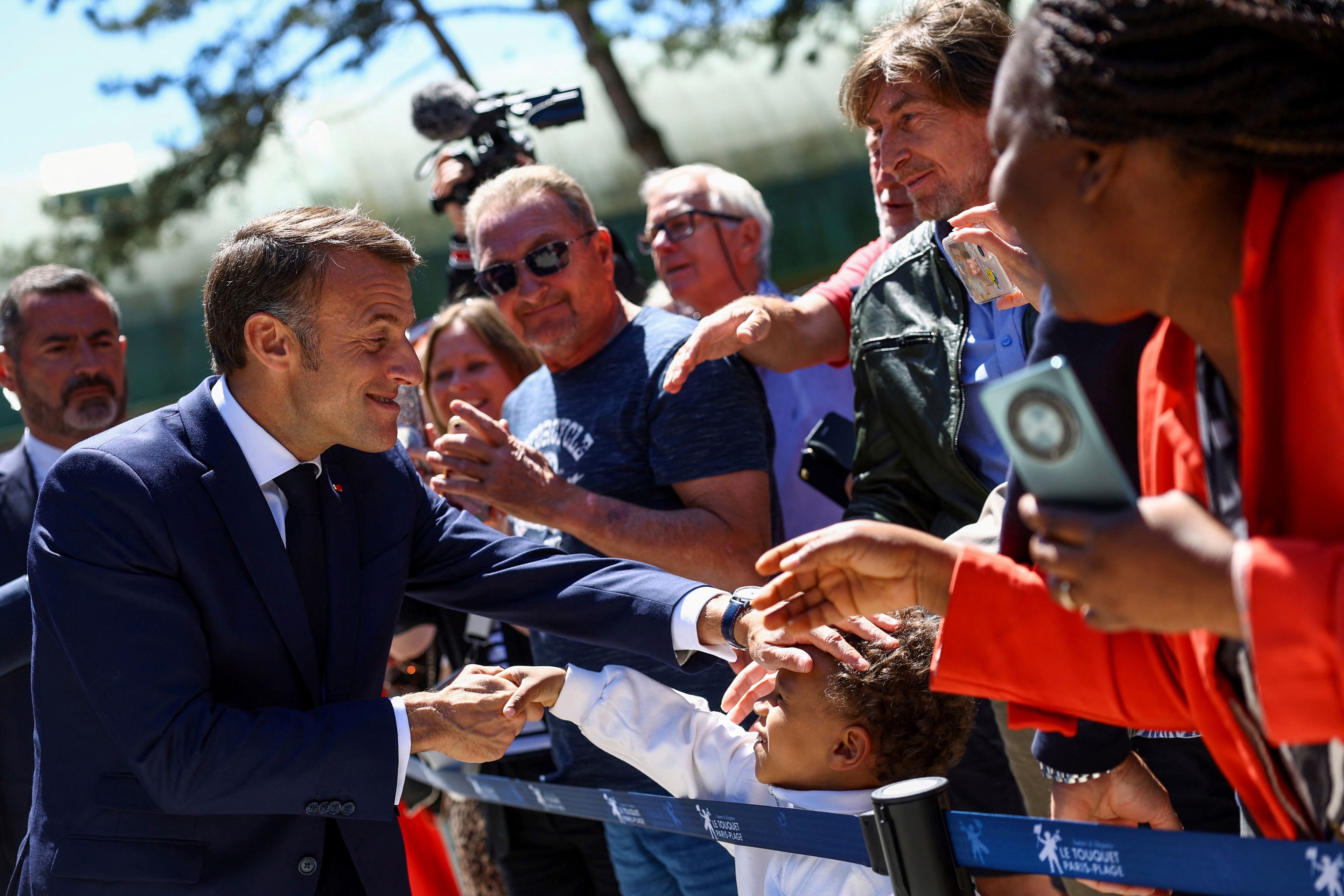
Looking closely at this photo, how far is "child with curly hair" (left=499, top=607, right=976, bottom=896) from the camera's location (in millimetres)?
2412

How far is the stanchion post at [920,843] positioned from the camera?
1947mm

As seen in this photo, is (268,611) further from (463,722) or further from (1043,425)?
(1043,425)

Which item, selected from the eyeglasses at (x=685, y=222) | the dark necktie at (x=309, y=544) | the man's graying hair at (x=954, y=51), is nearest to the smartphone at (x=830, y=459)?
the man's graying hair at (x=954, y=51)

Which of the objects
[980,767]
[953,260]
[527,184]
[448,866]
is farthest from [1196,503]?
[448,866]

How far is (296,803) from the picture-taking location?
2184 millimetres

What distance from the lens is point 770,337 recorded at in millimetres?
3107

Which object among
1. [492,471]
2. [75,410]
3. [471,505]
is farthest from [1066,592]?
[75,410]

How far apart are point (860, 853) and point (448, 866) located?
6.99ft

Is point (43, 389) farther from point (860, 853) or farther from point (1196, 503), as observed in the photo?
point (1196, 503)

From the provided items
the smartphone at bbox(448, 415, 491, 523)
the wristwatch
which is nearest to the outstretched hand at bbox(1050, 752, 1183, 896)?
the wristwatch

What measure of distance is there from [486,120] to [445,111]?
258 mm

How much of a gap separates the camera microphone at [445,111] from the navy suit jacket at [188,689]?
2.57 meters

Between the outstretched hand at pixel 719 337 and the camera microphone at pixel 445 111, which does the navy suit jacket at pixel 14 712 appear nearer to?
the outstretched hand at pixel 719 337

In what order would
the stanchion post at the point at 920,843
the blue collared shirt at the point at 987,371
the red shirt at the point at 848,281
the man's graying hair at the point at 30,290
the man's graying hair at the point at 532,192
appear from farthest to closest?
the man's graying hair at the point at 30,290 < the man's graying hair at the point at 532,192 < the red shirt at the point at 848,281 < the blue collared shirt at the point at 987,371 < the stanchion post at the point at 920,843
